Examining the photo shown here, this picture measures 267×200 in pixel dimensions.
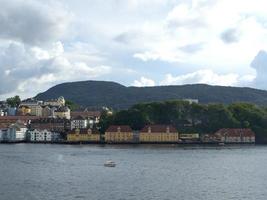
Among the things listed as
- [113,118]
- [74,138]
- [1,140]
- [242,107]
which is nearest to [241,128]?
[242,107]

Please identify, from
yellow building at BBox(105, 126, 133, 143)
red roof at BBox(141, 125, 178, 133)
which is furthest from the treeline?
red roof at BBox(141, 125, 178, 133)

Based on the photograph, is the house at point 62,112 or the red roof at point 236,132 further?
the house at point 62,112

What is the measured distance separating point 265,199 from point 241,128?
7583 cm

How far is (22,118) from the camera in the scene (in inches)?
5487

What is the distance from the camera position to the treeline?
357ft

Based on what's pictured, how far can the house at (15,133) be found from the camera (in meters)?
117

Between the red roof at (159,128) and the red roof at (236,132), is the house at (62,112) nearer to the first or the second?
the red roof at (159,128)

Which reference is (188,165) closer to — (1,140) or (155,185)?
(155,185)

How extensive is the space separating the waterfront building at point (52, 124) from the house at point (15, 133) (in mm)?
5479

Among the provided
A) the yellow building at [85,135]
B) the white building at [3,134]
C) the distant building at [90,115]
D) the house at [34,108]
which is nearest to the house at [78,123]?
the distant building at [90,115]

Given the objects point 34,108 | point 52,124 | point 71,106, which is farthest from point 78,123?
point 71,106

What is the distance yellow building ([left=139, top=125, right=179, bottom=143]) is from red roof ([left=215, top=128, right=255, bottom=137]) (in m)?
8.00

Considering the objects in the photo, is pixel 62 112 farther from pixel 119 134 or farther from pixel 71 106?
pixel 119 134

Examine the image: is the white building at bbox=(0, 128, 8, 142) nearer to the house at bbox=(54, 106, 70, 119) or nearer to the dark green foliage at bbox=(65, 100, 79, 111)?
the house at bbox=(54, 106, 70, 119)
